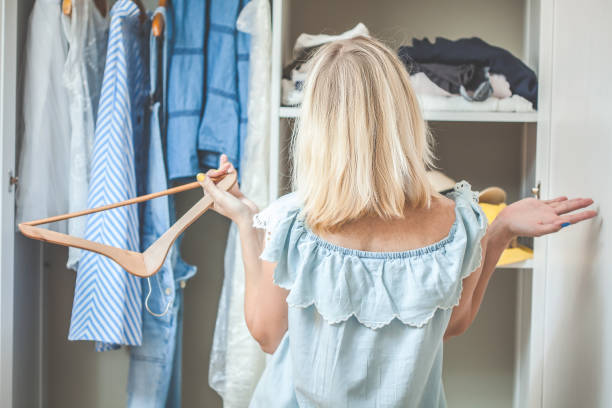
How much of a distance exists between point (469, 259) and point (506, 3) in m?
1.27

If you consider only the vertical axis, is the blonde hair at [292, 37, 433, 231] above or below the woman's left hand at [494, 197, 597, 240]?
above

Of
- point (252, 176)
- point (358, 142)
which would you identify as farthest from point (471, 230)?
point (252, 176)

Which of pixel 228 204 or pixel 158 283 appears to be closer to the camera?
pixel 228 204

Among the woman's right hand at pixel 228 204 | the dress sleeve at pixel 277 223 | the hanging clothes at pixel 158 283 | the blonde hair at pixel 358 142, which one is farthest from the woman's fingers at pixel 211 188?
the hanging clothes at pixel 158 283

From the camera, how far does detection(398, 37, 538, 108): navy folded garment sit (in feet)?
5.11

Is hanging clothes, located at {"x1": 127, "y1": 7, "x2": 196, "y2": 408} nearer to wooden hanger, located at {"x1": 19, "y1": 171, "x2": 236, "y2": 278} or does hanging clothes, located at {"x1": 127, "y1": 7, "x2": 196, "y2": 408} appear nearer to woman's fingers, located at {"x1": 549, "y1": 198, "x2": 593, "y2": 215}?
wooden hanger, located at {"x1": 19, "y1": 171, "x2": 236, "y2": 278}

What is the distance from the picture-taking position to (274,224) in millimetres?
950

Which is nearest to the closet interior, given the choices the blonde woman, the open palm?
the open palm

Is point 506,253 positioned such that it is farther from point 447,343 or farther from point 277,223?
point 277,223

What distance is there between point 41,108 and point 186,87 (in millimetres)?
409

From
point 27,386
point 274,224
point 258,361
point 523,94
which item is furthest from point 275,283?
point 27,386

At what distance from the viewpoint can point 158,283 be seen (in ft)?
5.50

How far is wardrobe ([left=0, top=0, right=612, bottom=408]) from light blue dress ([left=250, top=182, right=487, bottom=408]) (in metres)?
0.28

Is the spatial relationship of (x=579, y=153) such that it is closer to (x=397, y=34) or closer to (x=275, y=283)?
(x=275, y=283)
